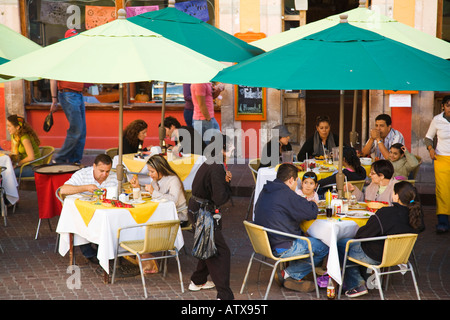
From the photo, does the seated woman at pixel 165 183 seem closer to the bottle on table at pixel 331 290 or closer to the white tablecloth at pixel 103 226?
the white tablecloth at pixel 103 226

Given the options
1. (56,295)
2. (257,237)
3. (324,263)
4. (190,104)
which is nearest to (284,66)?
(257,237)

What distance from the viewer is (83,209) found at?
7.48 m

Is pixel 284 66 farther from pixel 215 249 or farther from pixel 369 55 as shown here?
pixel 215 249

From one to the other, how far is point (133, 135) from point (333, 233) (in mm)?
4748

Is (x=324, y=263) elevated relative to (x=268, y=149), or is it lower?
lower

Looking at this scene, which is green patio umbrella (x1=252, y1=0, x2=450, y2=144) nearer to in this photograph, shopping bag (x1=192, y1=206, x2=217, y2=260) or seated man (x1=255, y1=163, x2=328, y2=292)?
seated man (x1=255, y1=163, x2=328, y2=292)

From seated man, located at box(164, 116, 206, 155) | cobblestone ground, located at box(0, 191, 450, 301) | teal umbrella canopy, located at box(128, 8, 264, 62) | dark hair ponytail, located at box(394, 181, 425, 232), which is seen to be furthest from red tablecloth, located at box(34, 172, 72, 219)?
dark hair ponytail, located at box(394, 181, 425, 232)

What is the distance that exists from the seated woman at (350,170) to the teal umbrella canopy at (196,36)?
1.86 m

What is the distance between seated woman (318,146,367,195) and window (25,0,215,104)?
5849 mm

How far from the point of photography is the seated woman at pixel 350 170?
28.7ft

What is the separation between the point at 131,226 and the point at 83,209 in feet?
2.18

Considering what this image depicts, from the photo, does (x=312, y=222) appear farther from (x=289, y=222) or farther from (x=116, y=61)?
A: (x=116, y=61)

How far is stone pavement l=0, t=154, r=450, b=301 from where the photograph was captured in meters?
7.06

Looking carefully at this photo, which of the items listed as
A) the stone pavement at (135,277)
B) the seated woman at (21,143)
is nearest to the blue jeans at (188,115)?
the seated woman at (21,143)
